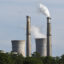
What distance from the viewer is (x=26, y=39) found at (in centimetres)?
9069

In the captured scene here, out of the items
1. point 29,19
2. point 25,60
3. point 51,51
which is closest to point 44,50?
point 51,51

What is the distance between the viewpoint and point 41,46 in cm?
8819

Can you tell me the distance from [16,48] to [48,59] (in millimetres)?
8209

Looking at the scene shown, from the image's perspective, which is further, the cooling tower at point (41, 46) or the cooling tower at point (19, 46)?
the cooling tower at point (41, 46)

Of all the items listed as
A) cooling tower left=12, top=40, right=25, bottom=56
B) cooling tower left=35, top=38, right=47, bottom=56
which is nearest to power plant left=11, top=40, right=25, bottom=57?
cooling tower left=12, top=40, right=25, bottom=56

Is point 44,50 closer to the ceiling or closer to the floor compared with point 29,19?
closer to the floor

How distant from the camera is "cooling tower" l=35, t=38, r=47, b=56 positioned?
288ft

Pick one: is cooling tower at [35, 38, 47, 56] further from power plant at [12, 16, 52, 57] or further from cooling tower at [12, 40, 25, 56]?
cooling tower at [12, 40, 25, 56]

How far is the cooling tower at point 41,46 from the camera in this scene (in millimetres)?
87812

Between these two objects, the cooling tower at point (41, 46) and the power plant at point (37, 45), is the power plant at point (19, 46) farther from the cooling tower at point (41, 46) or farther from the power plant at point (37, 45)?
the cooling tower at point (41, 46)

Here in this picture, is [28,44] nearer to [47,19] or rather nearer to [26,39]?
[26,39]

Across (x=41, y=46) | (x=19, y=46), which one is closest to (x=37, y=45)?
(x=41, y=46)

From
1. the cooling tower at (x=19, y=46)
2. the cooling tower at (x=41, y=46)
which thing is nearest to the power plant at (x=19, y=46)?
the cooling tower at (x=19, y=46)

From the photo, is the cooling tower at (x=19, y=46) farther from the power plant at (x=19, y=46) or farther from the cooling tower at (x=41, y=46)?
the cooling tower at (x=41, y=46)
